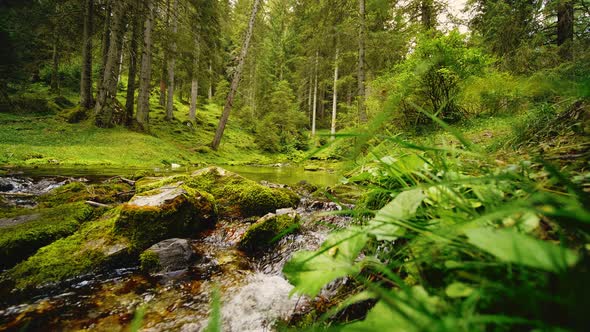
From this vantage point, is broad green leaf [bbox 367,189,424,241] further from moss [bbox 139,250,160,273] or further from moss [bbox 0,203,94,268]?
moss [bbox 0,203,94,268]

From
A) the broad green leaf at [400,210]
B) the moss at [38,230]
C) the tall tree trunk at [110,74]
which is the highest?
the tall tree trunk at [110,74]

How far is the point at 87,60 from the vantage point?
1385cm

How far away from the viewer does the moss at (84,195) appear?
3.92m

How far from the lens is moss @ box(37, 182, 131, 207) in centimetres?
392

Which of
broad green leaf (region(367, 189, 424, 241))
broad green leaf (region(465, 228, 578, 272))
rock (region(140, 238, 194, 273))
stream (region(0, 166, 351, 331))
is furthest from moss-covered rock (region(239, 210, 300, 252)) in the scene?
broad green leaf (region(465, 228, 578, 272))

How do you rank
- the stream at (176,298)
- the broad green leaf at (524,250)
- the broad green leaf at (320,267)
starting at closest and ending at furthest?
1. the broad green leaf at (524,250)
2. the broad green leaf at (320,267)
3. the stream at (176,298)

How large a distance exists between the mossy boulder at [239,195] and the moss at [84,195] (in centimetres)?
107

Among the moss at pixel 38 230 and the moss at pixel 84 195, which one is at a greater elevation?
the moss at pixel 84 195

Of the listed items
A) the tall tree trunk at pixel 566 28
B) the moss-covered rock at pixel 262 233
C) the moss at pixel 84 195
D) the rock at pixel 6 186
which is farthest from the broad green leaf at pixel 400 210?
the tall tree trunk at pixel 566 28

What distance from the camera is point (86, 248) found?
2.63m

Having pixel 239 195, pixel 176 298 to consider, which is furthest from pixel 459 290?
pixel 239 195

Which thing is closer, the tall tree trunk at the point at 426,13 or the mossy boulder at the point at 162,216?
the mossy boulder at the point at 162,216

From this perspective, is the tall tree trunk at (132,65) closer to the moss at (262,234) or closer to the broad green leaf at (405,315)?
the moss at (262,234)

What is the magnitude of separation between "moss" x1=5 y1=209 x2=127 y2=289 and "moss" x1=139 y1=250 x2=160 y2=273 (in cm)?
29
